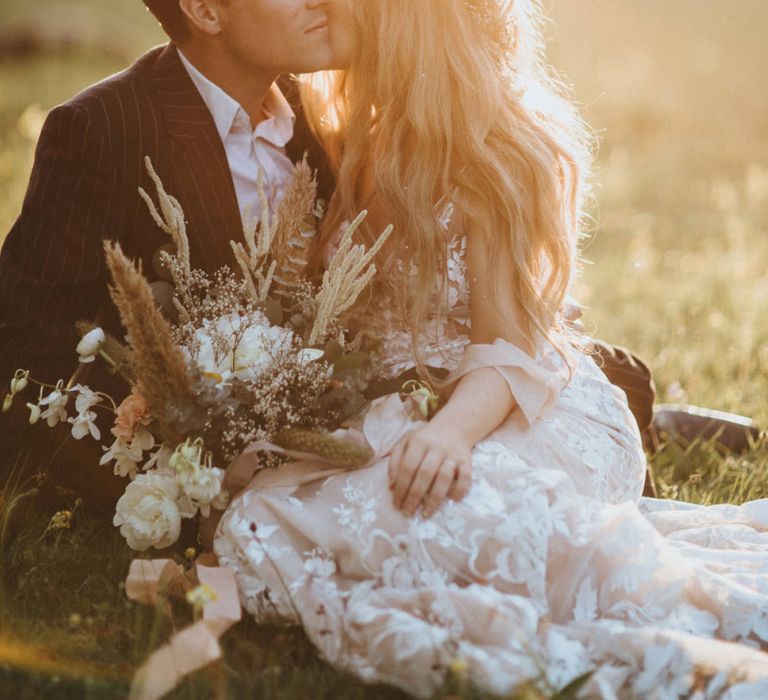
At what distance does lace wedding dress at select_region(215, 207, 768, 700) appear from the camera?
233 centimetres

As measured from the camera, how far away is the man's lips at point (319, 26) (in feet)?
10.9

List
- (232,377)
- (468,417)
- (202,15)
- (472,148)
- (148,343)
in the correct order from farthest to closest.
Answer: (202,15)
(472,148)
(468,417)
(232,377)
(148,343)

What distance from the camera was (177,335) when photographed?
8.99 ft

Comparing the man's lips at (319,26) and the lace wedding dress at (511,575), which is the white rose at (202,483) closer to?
the lace wedding dress at (511,575)

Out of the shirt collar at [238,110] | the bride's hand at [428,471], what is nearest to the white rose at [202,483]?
the bride's hand at [428,471]

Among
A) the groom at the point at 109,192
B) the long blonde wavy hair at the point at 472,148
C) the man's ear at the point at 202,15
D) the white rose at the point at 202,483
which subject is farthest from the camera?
the man's ear at the point at 202,15

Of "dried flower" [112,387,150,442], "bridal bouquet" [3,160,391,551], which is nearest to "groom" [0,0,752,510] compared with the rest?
"bridal bouquet" [3,160,391,551]

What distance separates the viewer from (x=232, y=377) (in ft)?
8.69

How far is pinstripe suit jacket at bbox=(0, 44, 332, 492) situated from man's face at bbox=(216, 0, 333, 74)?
0.82 ft

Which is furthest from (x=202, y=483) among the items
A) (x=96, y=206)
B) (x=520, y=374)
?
(x=96, y=206)

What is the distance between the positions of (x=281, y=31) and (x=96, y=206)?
0.81 meters

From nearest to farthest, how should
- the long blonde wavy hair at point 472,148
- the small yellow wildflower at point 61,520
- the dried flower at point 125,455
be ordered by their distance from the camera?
1. the dried flower at point 125,455
2. the long blonde wavy hair at point 472,148
3. the small yellow wildflower at point 61,520

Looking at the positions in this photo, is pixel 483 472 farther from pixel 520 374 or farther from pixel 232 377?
pixel 232 377

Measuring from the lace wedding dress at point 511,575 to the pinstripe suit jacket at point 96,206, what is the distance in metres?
0.91
